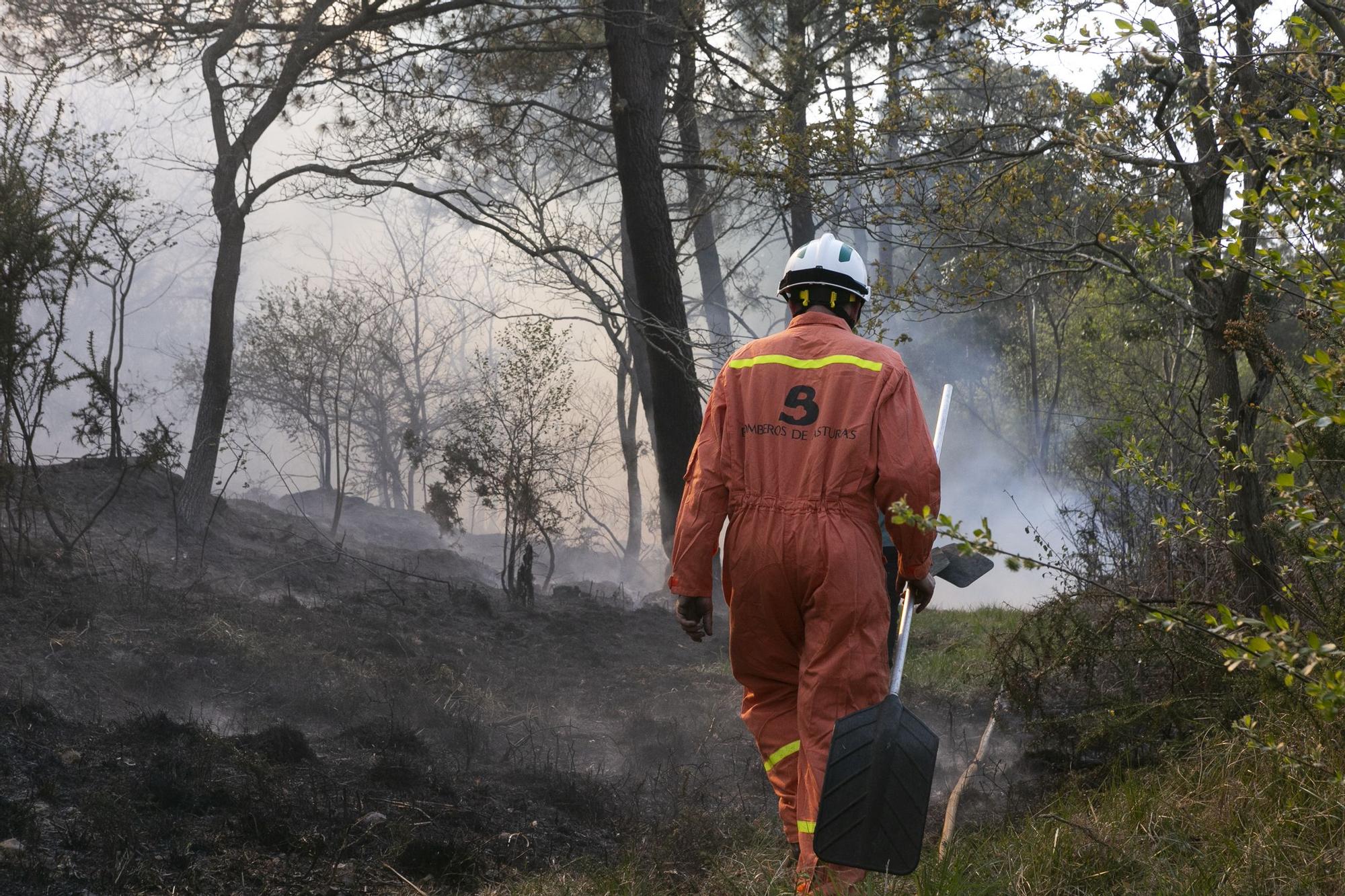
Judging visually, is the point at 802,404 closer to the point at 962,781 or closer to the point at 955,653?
the point at 962,781

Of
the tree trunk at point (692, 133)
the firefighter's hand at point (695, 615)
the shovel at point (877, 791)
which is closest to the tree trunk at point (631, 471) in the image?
the tree trunk at point (692, 133)

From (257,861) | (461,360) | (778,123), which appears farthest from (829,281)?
(461,360)

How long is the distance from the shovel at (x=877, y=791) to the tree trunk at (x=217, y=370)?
8277mm

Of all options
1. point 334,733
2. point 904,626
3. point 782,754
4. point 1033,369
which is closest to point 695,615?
point 782,754

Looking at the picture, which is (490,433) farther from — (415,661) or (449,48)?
(415,661)

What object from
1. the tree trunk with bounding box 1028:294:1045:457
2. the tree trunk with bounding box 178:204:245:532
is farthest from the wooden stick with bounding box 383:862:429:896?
the tree trunk with bounding box 1028:294:1045:457

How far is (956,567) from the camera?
3902 mm

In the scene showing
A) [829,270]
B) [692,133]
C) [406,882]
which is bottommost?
[406,882]

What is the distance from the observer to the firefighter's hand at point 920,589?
3.63 meters

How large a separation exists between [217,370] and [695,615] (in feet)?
25.8

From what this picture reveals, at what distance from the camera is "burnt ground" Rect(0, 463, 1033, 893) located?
12.0 ft

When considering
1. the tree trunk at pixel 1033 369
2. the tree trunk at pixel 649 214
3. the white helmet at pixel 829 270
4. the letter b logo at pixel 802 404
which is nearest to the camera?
the letter b logo at pixel 802 404

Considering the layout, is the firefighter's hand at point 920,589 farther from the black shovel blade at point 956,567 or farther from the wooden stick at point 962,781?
the wooden stick at point 962,781

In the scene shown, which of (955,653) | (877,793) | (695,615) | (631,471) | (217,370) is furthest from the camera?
(631,471)
